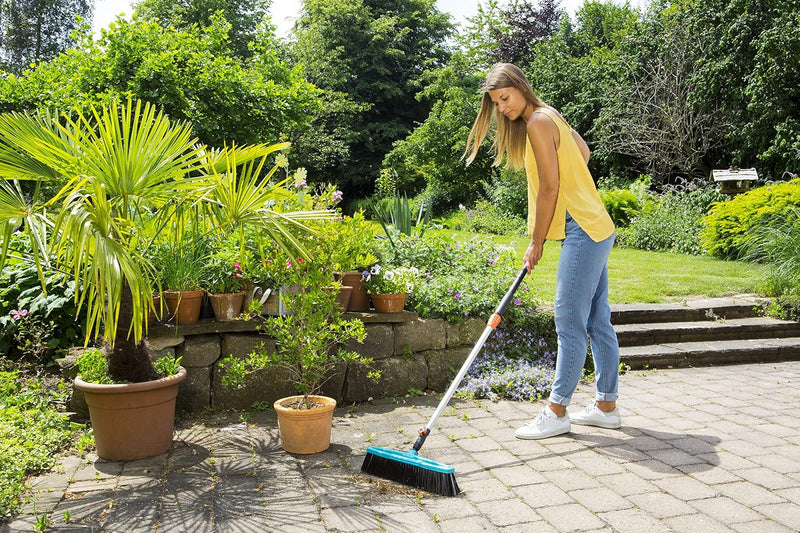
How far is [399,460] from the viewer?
3.01 meters

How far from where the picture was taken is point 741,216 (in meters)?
9.31

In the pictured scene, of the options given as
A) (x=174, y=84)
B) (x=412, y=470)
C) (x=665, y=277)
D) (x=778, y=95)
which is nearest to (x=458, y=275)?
(x=412, y=470)

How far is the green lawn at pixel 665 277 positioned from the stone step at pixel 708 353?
Result: 2.84ft

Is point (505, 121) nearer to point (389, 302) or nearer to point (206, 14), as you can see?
point (389, 302)

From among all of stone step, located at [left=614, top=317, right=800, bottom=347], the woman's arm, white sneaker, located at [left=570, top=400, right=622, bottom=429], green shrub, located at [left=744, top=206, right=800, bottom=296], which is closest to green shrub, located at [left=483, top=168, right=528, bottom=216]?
green shrub, located at [left=744, top=206, right=800, bottom=296]

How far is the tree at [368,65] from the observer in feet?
83.0

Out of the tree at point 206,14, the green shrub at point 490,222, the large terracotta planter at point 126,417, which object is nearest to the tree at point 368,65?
the tree at point 206,14

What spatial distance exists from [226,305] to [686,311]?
4349 mm

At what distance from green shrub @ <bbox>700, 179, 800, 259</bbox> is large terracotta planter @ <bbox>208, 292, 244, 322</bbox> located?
23.0 feet

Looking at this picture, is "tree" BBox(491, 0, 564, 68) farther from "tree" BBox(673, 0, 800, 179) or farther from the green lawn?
the green lawn

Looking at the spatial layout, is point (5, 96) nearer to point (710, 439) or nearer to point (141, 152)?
point (141, 152)

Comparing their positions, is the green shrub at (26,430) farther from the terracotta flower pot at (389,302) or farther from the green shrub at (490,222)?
the green shrub at (490,222)

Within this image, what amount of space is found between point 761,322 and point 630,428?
3199mm

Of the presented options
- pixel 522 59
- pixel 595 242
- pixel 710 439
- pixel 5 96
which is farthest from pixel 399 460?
pixel 522 59
